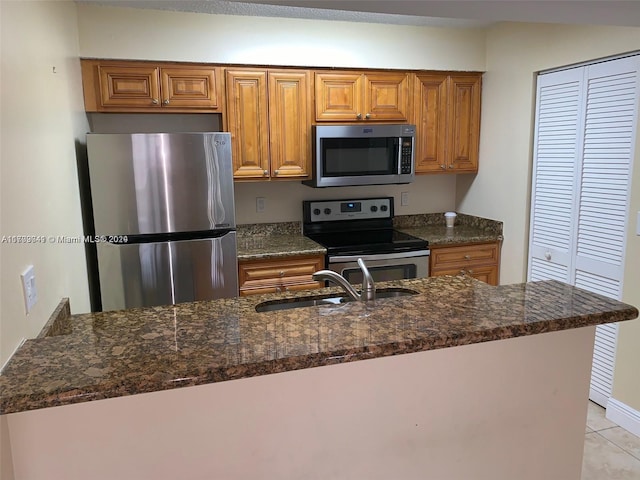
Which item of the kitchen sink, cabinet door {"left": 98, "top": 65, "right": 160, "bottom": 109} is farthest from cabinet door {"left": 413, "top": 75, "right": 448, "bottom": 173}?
the kitchen sink

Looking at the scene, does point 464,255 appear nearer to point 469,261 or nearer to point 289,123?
point 469,261

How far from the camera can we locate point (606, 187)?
106 inches

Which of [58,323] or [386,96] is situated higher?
[386,96]

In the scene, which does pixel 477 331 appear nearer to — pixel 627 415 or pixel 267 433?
pixel 267 433

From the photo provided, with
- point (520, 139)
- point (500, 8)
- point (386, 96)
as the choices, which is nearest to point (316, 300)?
point (500, 8)

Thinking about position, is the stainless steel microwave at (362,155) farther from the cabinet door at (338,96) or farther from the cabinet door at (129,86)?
the cabinet door at (129,86)

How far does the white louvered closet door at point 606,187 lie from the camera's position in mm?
2562

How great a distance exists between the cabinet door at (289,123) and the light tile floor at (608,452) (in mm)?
2290

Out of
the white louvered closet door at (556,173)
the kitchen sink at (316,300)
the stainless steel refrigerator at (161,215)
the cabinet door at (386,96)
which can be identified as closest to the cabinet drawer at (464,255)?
the white louvered closet door at (556,173)

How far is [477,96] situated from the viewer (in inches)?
145

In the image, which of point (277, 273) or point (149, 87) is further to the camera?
point (277, 273)

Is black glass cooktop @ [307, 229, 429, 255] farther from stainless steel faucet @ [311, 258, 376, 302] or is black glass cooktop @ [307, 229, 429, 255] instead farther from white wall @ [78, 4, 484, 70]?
stainless steel faucet @ [311, 258, 376, 302]

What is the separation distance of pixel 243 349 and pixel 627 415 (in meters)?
2.45

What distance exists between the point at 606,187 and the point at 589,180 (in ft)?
0.41
